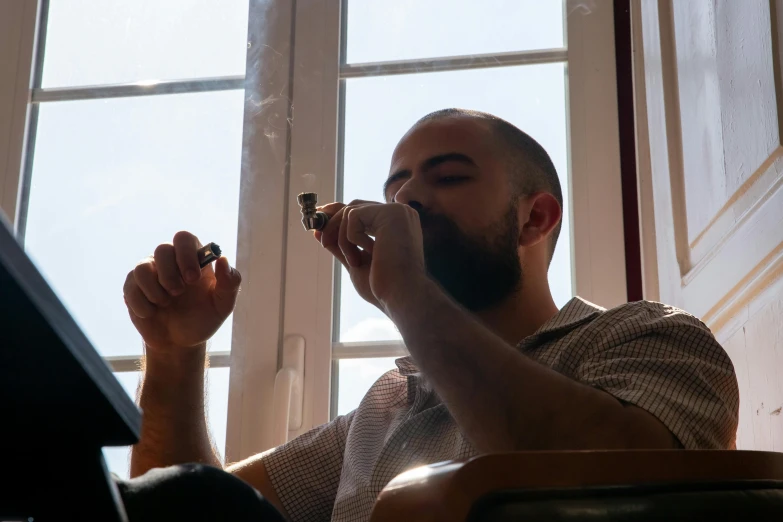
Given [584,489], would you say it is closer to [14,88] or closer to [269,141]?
[269,141]

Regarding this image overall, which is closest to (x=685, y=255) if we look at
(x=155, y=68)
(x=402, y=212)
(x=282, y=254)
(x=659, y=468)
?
(x=402, y=212)

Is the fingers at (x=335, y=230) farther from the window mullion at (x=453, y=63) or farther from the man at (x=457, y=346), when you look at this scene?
the window mullion at (x=453, y=63)

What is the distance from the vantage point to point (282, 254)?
6.60 ft

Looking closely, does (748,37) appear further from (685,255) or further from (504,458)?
(504,458)

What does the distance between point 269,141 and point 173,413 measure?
743 mm

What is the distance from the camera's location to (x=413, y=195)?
1569mm

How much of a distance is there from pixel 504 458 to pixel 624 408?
1.60 ft

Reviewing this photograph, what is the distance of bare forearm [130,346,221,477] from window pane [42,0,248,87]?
0.86m

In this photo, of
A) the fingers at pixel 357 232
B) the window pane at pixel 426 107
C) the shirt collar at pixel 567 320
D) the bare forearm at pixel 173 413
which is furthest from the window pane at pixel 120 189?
the shirt collar at pixel 567 320

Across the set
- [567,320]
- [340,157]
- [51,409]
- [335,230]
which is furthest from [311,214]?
[51,409]

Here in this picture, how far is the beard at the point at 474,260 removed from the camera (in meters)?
1.55

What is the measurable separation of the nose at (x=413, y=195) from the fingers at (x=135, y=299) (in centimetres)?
43

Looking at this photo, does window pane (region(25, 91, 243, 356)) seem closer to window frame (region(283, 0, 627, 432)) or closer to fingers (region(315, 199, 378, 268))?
window frame (region(283, 0, 627, 432))

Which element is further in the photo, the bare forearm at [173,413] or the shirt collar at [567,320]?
the bare forearm at [173,413]
